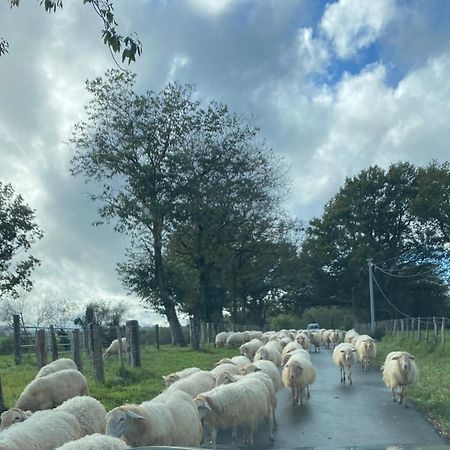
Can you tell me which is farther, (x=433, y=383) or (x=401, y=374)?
(x=433, y=383)

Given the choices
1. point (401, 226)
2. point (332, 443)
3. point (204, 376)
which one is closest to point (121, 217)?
point (204, 376)

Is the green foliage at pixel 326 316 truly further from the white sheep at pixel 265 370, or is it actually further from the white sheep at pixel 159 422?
the white sheep at pixel 159 422

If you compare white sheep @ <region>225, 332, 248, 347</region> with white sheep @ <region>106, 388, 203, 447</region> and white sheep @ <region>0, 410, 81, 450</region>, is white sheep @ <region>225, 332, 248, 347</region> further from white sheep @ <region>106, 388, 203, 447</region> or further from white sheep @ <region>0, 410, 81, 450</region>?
white sheep @ <region>0, 410, 81, 450</region>

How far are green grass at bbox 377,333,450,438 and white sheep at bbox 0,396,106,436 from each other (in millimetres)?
5473

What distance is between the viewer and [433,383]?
57.9ft

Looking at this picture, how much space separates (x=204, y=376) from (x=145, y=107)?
2883cm

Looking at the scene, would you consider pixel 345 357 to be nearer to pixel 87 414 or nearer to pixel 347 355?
pixel 347 355

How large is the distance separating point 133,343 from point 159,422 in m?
14.4

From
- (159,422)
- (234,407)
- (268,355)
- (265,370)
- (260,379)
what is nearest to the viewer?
(159,422)

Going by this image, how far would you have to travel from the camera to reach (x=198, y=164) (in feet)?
134

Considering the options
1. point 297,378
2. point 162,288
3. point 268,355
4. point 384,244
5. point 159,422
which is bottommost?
point 297,378

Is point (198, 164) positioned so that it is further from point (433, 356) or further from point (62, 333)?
point (433, 356)

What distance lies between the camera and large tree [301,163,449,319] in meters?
65.3

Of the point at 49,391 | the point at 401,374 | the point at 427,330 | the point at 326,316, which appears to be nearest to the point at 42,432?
the point at 49,391
